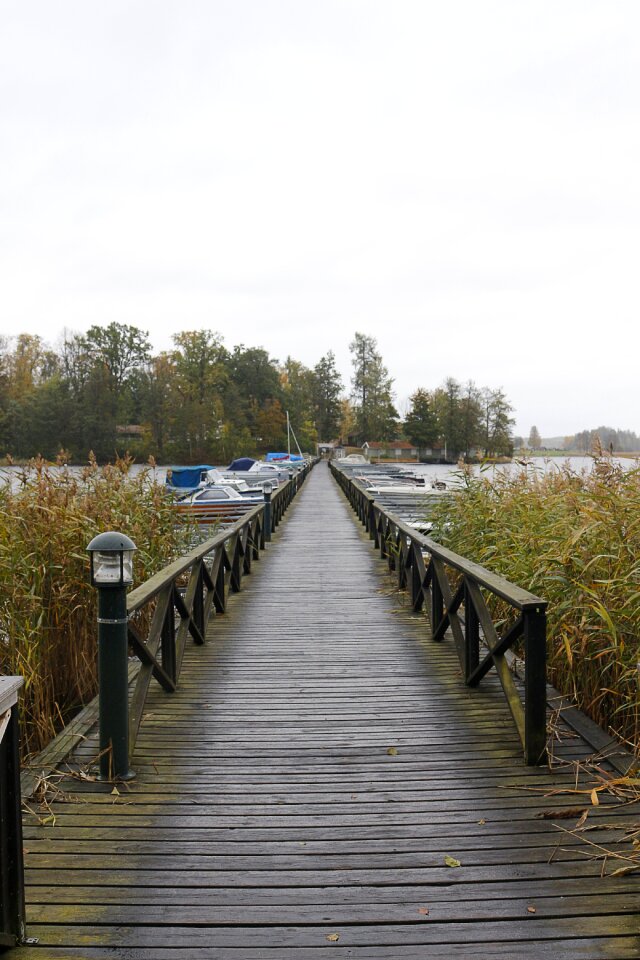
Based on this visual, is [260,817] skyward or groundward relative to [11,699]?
groundward

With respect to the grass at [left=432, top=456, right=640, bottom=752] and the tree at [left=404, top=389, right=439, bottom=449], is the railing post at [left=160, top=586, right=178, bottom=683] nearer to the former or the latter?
the grass at [left=432, top=456, right=640, bottom=752]

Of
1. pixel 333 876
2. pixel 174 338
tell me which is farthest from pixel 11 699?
pixel 174 338

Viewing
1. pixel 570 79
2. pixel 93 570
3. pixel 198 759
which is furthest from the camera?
pixel 570 79

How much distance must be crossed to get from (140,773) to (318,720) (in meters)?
1.13

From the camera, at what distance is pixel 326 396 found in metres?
104

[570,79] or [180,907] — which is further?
[570,79]

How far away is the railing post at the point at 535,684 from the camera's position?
331cm

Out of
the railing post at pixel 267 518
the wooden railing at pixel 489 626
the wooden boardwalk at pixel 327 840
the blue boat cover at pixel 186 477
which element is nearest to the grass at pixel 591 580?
the wooden railing at pixel 489 626

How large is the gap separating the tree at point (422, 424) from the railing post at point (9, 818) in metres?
92.3

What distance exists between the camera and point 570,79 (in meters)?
10.2

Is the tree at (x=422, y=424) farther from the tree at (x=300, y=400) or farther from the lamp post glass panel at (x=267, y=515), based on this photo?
the lamp post glass panel at (x=267, y=515)

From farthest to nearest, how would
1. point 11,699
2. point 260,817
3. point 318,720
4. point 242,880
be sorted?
point 318,720
point 260,817
point 242,880
point 11,699

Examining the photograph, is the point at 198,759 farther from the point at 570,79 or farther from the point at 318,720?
the point at 570,79

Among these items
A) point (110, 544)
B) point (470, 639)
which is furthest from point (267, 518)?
point (110, 544)
